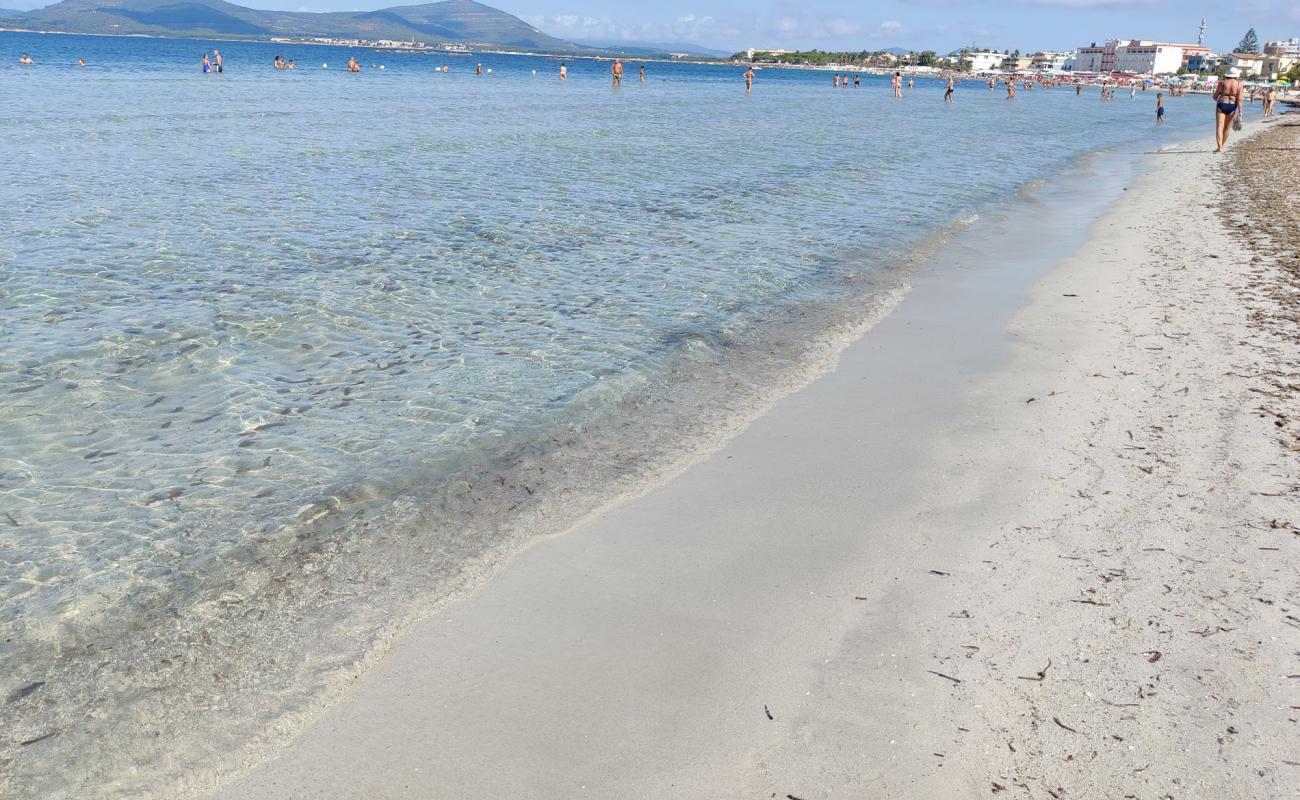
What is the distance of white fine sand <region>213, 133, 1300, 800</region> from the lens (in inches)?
151

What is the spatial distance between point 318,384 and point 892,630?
236 inches

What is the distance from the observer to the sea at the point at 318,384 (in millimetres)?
4645

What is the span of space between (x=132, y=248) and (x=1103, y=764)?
14.3m

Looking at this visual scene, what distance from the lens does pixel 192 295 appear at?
11.3 meters

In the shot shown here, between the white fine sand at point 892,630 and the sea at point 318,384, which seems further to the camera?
the sea at point 318,384

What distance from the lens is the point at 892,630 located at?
4805 mm

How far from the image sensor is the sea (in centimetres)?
464

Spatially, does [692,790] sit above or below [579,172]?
below

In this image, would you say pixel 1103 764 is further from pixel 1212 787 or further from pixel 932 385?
pixel 932 385

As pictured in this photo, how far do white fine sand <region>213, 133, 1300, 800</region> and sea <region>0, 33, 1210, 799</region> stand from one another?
1.69ft

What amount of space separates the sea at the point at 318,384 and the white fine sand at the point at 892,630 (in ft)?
1.69

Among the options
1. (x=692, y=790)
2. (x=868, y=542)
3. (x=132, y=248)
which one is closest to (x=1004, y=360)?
(x=868, y=542)

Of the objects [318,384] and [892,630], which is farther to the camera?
[318,384]

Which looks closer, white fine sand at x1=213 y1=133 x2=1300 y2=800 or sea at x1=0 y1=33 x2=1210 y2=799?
white fine sand at x1=213 y1=133 x2=1300 y2=800
